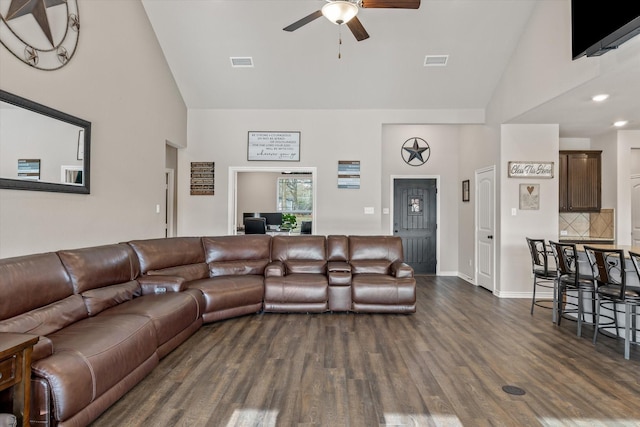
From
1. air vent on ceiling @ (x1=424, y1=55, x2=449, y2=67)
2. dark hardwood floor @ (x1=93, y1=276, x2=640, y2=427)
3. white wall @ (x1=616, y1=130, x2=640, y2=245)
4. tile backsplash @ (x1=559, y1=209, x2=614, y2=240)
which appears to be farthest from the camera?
tile backsplash @ (x1=559, y1=209, x2=614, y2=240)

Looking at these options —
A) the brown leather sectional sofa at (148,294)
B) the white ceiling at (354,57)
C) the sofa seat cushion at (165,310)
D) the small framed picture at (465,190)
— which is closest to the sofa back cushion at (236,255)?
the brown leather sectional sofa at (148,294)

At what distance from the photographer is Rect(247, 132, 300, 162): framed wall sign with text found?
6211mm

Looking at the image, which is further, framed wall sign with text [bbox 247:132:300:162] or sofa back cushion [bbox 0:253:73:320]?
framed wall sign with text [bbox 247:132:300:162]

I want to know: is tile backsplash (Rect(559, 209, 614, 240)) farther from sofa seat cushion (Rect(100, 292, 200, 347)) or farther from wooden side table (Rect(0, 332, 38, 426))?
wooden side table (Rect(0, 332, 38, 426))

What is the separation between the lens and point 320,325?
4.02 m

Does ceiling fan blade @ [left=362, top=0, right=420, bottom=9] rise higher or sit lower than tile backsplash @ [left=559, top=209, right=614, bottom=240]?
higher

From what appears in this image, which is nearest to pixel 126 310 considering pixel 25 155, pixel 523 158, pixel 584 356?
pixel 25 155

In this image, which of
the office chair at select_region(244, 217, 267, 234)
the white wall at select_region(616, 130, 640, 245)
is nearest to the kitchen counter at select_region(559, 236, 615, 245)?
the white wall at select_region(616, 130, 640, 245)

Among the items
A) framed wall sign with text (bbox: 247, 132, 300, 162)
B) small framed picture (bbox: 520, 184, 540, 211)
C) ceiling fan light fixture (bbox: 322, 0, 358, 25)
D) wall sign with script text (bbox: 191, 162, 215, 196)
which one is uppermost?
ceiling fan light fixture (bbox: 322, 0, 358, 25)

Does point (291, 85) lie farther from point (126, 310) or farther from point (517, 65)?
point (126, 310)

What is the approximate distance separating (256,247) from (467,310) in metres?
3.03

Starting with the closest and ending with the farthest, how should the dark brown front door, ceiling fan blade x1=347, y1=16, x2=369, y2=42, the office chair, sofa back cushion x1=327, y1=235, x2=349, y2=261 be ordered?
ceiling fan blade x1=347, y1=16, x2=369, y2=42 → sofa back cushion x1=327, y1=235, x2=349, y2=261 → the office chair → the dark brown front door

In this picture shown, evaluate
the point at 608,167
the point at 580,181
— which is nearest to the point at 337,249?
the point at 580,181

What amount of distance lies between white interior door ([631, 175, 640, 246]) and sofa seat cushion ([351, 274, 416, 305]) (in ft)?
14.0
